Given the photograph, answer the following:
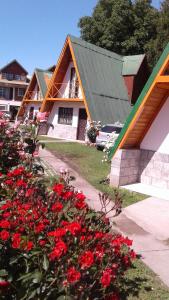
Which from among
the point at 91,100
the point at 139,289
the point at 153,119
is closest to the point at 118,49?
the point at 91,100

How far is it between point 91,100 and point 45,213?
20.2m

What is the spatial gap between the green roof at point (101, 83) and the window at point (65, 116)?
3.33m

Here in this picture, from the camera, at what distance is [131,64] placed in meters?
30.1

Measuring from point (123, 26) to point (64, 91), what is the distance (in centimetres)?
2072

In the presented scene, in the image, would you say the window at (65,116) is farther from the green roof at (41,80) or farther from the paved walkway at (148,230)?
the paved walkway at (148,230)

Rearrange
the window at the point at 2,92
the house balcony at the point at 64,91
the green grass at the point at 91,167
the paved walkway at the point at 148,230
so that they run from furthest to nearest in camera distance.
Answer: the window at the point at 2,92 → the house balcony at the point at 64,91 → the green grass at the point at 91,167 → the paved walkway at the point at 148,230

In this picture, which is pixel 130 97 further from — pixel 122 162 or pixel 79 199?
pixel 79 199

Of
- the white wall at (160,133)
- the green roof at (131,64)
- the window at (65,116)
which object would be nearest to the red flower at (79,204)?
the white wall at (160,133)

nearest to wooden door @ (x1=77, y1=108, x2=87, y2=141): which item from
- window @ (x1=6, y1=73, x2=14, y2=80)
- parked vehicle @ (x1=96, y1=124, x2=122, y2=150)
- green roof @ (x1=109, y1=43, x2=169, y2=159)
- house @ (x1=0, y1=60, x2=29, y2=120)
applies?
parked vehicle @ (x1=96, y1=124, x2=122, y2=150)

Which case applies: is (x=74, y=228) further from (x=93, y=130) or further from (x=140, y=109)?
(x=93, y=130)

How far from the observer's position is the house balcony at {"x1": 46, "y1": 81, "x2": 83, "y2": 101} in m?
26.0

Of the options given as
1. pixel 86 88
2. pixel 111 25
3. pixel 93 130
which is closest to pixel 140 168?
pixel 93 130

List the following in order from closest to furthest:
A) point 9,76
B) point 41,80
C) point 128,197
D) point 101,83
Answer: point 128,197 → point 101,83 → point 41,80 → point 9,76

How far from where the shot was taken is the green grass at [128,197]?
437cm
